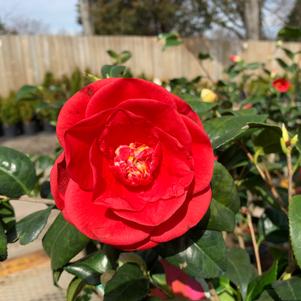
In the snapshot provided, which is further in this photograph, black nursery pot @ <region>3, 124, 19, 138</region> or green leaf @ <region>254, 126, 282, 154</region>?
black nursery pot @ <region>3, 124, 19, 138</region>

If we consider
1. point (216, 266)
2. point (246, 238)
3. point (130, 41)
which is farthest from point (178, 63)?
point (216, 266)

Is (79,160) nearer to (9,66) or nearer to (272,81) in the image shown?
(272,81)

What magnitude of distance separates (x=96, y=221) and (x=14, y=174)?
27 cm

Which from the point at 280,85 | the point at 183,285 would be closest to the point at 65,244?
the point at 183,285

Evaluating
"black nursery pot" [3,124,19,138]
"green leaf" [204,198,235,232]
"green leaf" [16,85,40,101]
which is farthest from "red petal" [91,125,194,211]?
"black nursery pot" [3,124,19,138]

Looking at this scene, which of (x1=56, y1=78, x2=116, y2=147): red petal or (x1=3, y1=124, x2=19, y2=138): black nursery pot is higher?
(x1=56, y1=78, x2=116, y2=147): red petal

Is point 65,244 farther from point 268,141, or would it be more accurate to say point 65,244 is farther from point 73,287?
point 268,141

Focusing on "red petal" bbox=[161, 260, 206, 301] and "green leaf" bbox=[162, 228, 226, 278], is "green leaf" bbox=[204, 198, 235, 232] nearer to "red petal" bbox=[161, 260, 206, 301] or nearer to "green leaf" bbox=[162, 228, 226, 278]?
"green leaf" bbox=[162, 228, 226, 278]

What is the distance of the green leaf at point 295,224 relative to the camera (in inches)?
19.0

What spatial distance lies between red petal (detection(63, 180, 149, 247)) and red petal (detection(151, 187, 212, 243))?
0.05 feet

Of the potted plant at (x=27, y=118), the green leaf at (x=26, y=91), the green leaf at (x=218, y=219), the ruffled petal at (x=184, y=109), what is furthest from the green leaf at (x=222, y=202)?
the potted plant at (x=27, y=118)

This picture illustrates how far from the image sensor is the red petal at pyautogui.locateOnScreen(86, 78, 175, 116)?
436 mm

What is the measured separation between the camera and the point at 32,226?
619mm

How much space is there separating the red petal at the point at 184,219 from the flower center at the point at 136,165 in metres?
0.05
